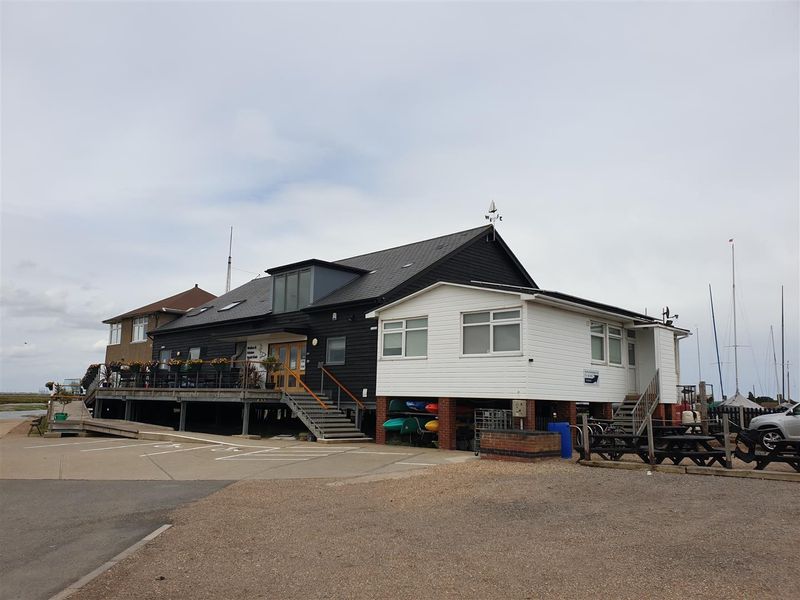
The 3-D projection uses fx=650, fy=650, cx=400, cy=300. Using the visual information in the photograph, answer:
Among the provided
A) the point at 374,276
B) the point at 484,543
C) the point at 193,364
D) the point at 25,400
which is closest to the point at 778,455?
the point at 484,543

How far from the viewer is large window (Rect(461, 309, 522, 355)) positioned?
17906 millimetres

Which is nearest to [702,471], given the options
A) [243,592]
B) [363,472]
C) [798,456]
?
[798,456]

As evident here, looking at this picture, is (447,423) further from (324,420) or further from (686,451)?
(686,451)

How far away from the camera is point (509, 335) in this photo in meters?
18.0

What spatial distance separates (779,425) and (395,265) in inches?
583

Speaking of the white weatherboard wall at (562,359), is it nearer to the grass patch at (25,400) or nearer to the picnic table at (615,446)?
the picnic table at (615,446)

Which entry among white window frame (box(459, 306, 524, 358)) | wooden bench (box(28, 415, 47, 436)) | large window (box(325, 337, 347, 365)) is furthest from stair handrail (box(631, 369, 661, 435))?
wooden bench (box(28, 415, 47, 436))

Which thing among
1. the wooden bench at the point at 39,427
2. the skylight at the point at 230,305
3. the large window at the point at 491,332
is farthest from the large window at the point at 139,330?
the large window at the point at 491,332

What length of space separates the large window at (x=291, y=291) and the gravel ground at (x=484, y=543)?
15.8 m

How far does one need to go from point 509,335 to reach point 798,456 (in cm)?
783

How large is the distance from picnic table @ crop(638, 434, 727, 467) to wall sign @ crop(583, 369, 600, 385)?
19.3ft

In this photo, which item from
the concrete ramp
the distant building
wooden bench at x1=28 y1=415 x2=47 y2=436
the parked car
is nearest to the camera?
the parked car

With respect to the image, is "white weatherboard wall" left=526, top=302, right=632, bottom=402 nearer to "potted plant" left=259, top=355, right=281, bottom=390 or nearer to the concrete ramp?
"potted plant" left=259, top=355, right=281, bottom=390

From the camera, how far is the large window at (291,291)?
2628 centimetres
